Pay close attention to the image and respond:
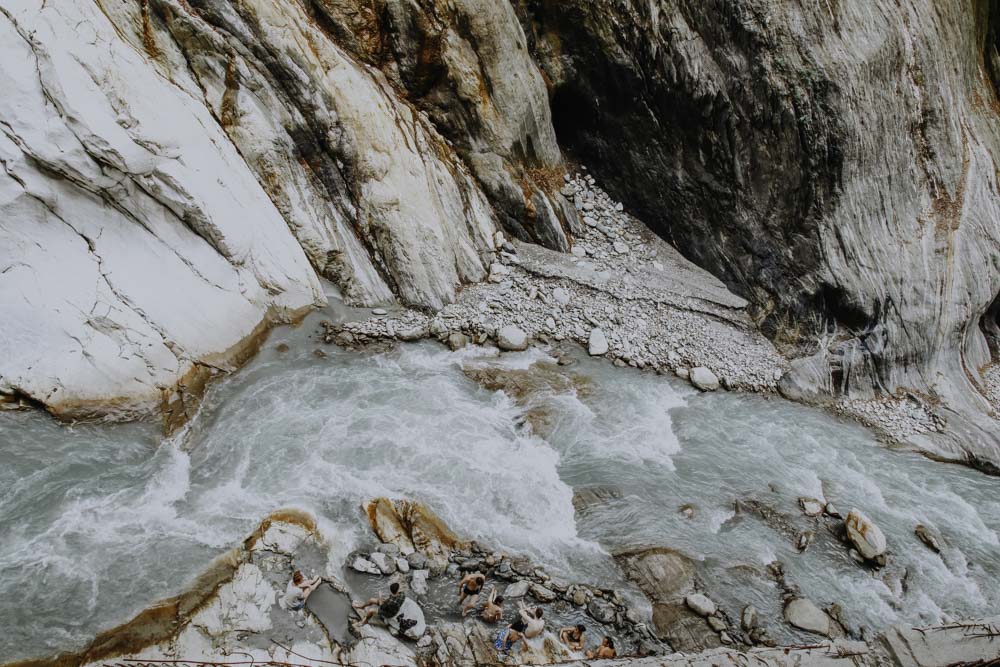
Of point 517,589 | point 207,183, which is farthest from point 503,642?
point 207,183

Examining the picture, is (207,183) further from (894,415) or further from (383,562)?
(894,415)

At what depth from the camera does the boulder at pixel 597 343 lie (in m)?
14.5

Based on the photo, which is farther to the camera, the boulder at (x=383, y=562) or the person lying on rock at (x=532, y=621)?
the boulder at (x=383, y=562)

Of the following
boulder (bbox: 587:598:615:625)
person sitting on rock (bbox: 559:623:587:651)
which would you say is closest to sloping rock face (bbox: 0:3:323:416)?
person sitting on rock (bbox: 559:623:587:651)

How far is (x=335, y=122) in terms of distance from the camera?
45.9 ft

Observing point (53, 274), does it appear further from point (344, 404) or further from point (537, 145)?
point (537, 145)

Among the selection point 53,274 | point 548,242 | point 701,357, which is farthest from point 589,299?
point 53,274

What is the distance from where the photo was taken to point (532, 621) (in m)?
8.51

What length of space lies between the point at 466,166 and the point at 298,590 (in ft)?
40.8

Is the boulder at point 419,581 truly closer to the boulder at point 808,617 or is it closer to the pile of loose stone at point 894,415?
the boulder at point 808,617

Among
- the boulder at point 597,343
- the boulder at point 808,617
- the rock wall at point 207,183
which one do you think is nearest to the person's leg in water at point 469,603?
the boulder at point 808,617

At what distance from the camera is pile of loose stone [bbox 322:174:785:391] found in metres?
14.1

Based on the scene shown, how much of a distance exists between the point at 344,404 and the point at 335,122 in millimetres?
7340

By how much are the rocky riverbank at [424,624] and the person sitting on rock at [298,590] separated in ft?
0.39
